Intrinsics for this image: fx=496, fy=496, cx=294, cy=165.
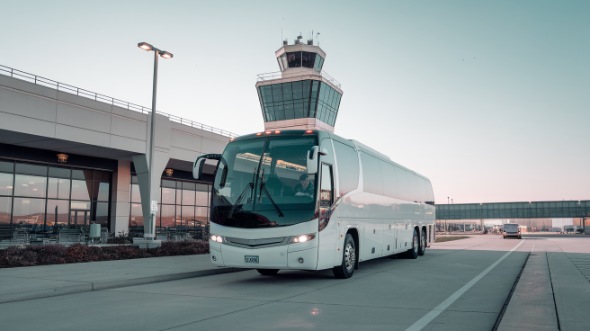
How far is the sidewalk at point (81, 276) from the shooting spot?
970cm

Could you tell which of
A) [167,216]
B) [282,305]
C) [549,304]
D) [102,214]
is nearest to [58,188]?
[102,214]

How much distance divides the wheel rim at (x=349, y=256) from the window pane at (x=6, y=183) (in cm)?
2210

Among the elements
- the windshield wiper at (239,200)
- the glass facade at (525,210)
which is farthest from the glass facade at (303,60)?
the glass facade at (525,210)

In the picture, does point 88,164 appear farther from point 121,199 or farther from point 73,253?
point 73,253

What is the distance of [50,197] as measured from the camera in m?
29.2

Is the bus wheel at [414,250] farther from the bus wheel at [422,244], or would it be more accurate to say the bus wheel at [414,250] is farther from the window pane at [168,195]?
the window pane at [168,195]

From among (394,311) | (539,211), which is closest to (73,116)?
(394,311)

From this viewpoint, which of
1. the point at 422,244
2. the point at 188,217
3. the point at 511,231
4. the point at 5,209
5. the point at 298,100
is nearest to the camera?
the point at 422,244

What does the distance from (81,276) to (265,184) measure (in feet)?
16.8

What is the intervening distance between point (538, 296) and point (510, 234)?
45431 mm

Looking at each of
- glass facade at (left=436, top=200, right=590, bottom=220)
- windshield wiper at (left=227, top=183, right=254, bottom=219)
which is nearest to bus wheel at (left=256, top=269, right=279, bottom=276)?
windshield wiper at (left=227, top=183, right=254, bottom=219)

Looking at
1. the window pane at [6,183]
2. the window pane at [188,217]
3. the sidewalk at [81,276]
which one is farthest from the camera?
the window pane at [188,217]

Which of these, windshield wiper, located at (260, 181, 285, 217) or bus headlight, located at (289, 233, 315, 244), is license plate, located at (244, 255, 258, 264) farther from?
windshield wiper, located at (260, 181, 285, 217)

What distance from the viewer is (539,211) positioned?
90.6 metres
